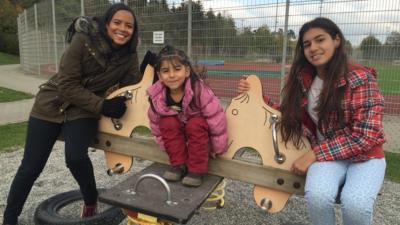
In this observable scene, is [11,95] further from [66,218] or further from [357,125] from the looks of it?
[357,125]

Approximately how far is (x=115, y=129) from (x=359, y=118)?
5.56 feet

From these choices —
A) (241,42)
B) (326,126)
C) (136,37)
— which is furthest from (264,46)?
(326,126)

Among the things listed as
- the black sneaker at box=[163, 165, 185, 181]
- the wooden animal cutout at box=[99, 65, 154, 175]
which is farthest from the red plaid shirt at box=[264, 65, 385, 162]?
the wooden animal cutout at box=[99, 65, 154, 175]

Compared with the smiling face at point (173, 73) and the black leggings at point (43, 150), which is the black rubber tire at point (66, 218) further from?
the smiling face at point (173, 73)

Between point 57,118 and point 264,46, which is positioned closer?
point 57,118

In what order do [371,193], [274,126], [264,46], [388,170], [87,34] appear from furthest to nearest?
[264,46] → [388,170] → [87,34] → [274,126] → [371,193]

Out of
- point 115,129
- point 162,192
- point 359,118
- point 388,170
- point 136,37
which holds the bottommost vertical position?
point 388,170

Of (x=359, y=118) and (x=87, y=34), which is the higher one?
(x=87, y=34)

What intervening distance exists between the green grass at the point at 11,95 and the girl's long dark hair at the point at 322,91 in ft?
28.4

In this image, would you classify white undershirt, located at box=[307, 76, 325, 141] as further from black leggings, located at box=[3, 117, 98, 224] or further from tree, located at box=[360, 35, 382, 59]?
tree, located at box=[360, 35, 382, 59]

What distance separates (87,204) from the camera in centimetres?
321

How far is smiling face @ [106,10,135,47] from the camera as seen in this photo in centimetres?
283

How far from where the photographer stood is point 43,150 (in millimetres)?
2891

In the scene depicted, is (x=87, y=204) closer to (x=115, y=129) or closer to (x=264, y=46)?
(x=115, y=129)
